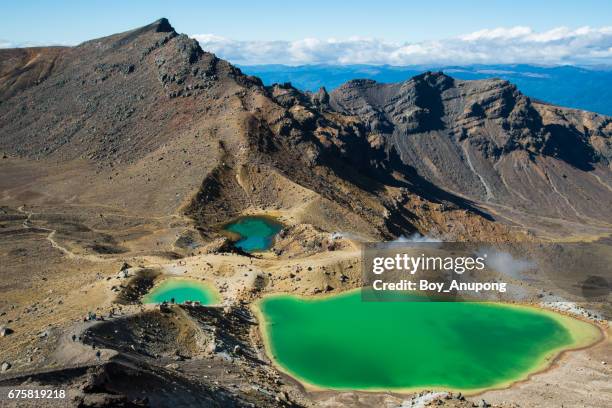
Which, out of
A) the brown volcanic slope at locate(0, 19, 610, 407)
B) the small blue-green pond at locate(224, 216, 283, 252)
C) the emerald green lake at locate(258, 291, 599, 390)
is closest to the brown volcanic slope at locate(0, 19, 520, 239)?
the brown volcanic slope at locate(0, 19, 610, 407)

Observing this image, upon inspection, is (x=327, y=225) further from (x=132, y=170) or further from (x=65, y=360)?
(x=65, y=360)

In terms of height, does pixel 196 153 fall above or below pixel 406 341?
above

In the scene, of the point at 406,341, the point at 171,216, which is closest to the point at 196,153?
the point at 171,216

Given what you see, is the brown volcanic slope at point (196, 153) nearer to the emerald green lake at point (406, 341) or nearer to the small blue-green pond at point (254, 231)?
the small blue-green pond at point (254, 231)

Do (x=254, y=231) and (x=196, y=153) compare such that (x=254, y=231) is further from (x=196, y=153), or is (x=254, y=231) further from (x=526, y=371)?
(x=526, y=371)

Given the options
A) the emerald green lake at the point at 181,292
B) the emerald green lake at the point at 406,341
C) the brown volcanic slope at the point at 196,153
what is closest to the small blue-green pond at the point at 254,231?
the brown volcanic slope at the point at 196,153
